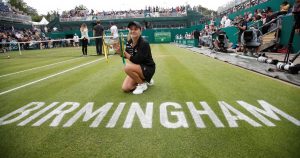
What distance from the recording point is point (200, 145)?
300 cm

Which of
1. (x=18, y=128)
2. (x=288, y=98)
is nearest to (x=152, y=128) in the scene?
(x=18, y=128)

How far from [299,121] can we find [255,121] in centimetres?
67

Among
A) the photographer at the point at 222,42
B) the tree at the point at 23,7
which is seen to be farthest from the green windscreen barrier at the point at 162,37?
the tree at the point at 23,7

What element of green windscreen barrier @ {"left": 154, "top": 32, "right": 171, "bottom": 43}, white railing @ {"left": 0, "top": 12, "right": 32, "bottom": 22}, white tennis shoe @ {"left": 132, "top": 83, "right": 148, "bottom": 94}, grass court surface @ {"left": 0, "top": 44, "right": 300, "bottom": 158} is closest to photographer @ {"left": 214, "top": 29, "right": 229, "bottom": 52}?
grass court surface @ {"left": 0, "top": 44, "right": 300, "bottom": 158}

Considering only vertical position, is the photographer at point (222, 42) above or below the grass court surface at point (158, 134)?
above

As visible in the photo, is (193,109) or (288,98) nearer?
(193,109)

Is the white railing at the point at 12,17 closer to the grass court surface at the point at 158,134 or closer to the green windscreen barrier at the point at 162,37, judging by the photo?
the green windscreen barrier at the point at 162,37

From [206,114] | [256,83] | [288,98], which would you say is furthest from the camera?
[256,83]

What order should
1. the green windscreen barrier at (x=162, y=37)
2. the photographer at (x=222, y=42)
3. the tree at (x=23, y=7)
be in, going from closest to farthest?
the photographer at (x=222, y=42) → the green windscreen barrier at (x=162, y=37) → the tree at (x=23, y=7)

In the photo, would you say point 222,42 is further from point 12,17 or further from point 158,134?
point 12,17

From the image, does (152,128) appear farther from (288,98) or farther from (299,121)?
(288,98)

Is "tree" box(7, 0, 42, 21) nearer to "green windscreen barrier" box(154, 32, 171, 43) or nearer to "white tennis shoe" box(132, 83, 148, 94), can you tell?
"green windscreen barrier" box(154, 32, 171, 43)

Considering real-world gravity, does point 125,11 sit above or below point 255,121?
above

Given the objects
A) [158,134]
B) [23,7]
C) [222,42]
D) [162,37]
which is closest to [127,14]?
[162,37]
